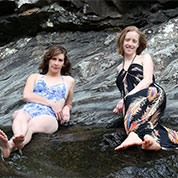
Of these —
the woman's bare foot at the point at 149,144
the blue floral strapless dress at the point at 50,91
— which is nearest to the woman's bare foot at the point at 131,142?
the woman's bare foot at the point at 149,144

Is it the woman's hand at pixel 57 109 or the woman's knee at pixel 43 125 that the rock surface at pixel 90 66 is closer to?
the woman's hand at pixel 57 109

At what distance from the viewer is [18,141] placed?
321cm

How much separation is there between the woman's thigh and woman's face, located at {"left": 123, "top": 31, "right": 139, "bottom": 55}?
1.48 m

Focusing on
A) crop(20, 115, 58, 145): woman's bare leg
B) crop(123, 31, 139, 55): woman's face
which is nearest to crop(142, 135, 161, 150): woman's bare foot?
crop(20, 115, 58, 145): woman's bare leg

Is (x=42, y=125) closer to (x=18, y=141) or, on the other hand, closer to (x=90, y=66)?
(x=18, y=141)

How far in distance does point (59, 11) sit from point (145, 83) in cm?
710

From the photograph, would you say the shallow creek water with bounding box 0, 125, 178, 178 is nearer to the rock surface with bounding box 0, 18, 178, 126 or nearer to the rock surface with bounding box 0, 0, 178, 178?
the rock surface with bounding box 0, 0, 178, 178

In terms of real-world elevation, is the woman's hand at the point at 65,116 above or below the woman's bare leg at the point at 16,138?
below

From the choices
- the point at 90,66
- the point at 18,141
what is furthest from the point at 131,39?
the point at 90,66

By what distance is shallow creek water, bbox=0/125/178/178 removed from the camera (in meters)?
2.79

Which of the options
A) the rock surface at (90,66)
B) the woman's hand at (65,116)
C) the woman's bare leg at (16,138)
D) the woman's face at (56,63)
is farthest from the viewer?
the rock surface at (90,66)

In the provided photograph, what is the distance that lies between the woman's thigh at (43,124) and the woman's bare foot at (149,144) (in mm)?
1481

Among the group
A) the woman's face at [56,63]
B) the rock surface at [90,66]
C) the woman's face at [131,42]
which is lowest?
the rock surface at [90,66]

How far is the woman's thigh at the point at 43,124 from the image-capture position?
3936 millimetres
